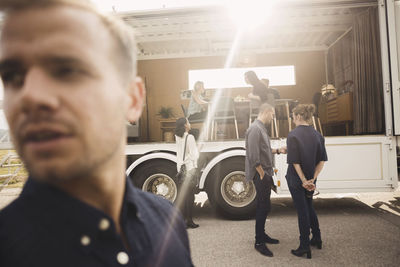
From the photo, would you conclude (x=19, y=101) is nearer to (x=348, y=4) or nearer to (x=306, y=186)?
(x=306, y=186)

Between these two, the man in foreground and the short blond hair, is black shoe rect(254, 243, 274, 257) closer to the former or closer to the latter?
the man in foreground

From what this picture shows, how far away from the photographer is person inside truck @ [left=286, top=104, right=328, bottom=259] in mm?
2910

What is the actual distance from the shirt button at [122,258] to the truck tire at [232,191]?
3.77m

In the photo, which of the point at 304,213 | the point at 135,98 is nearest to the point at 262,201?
the point at 304,213

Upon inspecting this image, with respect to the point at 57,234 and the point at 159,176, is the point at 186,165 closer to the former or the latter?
the point at 159,176

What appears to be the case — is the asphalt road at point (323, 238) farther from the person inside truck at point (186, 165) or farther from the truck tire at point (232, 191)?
the person inside truck at point (186, 165)

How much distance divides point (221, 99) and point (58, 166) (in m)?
5.37

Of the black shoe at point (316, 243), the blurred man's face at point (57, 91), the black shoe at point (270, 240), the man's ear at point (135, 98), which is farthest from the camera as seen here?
the black shoe at point (270, 240)

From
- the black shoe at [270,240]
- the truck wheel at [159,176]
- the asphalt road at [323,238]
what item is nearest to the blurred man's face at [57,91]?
the asphalt road at [323,238]

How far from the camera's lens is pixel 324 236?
3.49m

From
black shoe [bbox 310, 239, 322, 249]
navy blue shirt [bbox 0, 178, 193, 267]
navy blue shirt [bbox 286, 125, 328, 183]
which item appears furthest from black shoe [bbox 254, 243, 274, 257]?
navy blue shirt [bbox 0, 178, 193, 267]

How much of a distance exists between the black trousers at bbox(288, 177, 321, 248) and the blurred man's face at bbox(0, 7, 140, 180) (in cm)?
275

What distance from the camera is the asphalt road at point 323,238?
2.83 meters

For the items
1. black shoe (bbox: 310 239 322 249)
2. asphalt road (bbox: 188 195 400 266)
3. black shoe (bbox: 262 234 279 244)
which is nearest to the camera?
asphalt road (bbox: 188 195 400 266)
